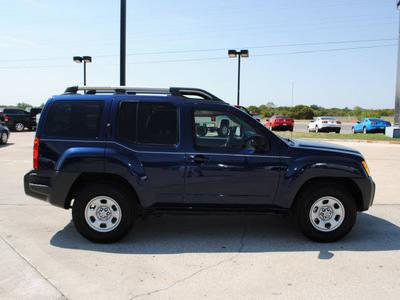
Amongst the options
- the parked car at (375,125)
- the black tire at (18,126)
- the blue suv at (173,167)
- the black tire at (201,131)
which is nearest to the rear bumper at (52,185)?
the blue suv at (173,167)

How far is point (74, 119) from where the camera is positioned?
4832 millimetres

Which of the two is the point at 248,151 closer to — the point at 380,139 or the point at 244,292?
the point at 244,292

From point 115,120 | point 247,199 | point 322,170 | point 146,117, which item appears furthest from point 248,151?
point 115,120

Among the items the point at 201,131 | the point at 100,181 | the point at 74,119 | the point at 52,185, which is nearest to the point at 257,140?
the point at 201,131

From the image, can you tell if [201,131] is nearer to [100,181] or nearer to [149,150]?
[149,150]

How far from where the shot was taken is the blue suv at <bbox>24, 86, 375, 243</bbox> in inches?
185

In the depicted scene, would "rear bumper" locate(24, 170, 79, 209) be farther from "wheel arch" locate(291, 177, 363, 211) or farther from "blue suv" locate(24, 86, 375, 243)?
"wheel arch" locate(291, 177, 363, 211)

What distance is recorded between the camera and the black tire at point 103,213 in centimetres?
470

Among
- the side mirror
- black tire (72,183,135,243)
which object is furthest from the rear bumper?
the side mirror

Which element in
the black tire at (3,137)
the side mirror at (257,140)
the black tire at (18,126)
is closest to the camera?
the side mirror at (257,140)

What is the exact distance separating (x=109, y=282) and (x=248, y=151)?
7.35 feet

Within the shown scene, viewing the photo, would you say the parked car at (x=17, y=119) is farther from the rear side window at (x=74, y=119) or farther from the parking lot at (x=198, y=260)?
the rear side window at (x=74, y=119)

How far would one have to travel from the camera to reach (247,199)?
15.7 feet

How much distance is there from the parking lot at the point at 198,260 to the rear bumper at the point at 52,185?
21.8 inches
